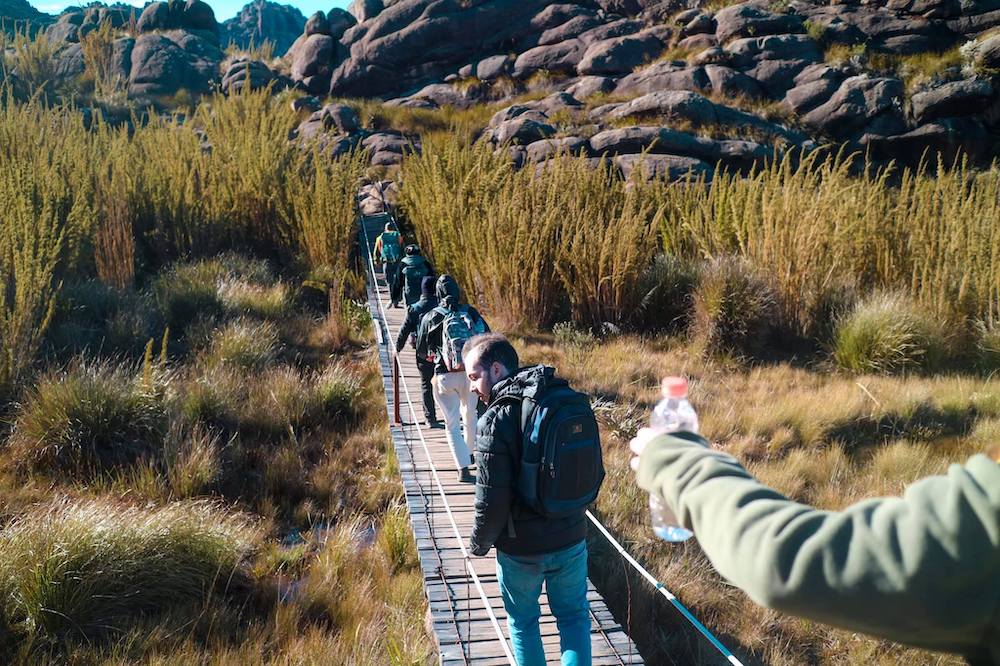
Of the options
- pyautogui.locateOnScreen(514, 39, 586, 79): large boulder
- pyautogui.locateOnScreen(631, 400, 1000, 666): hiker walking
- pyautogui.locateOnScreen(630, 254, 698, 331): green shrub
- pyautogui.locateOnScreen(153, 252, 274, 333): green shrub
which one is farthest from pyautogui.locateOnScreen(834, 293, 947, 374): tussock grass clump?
pyautogui.locateOnScreen(514, 39, 586, 79): large boulder

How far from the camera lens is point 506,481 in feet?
9.96

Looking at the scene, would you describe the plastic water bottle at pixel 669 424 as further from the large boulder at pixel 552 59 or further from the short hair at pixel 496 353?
the large boulder at pixel 552 59

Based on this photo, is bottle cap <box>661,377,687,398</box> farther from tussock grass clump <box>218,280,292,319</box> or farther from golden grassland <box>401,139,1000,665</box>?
tussock grass clump <box>218,280,292,319</box>

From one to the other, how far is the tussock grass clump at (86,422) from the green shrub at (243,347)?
1.65 metres

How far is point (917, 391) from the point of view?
7.32 metres

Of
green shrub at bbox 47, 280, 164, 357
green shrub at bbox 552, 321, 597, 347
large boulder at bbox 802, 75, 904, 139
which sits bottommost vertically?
green shrub at bbox 552, 321, 597, 347

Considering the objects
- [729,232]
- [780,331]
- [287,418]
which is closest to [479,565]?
[287,418]

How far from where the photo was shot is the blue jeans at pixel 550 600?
10.7 feet

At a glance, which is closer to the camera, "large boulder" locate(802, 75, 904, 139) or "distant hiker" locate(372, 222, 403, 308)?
"distant hiker" locate(372, 222, 403, 308)

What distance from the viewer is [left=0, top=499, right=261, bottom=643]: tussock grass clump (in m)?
4.07

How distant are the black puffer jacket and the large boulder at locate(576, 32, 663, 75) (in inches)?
916

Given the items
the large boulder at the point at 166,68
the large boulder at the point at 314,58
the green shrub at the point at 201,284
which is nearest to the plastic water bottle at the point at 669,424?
the green shrub at the point at 201,284

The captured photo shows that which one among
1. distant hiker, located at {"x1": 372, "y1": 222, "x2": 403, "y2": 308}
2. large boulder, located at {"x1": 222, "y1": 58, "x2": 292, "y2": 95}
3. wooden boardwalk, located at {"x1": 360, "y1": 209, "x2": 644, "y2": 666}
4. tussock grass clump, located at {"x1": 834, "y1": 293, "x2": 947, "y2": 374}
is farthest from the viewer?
large boulder, located at {"x1": 222, "y1": 58, "x2": 292, "y2": 95}

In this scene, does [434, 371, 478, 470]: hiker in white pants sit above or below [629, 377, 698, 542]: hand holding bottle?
below
